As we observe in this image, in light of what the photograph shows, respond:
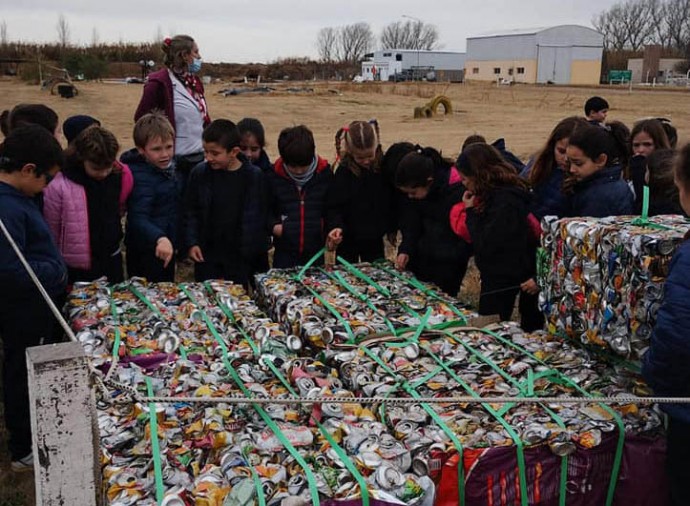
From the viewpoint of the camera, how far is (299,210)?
520 centimetres

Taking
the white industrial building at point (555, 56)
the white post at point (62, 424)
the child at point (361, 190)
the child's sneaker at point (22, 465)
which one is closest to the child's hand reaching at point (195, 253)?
the child at point (361, 190)

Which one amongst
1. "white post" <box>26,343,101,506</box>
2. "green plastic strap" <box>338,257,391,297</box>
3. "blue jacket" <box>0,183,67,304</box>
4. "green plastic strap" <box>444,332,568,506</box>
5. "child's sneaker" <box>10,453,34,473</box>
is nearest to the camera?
"white post" <box>26,343,101,506</box>

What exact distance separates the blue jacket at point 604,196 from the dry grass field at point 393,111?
12.0 meters

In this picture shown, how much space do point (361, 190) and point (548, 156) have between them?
51.4 inches

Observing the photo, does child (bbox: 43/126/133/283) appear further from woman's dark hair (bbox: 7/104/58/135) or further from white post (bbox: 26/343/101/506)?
white post (bbox: 26/343/101/506)

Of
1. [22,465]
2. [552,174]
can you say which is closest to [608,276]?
[552,174]

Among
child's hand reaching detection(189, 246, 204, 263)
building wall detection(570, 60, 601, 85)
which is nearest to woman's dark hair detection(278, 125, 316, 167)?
child's hand reaching detection(189, 246, 204, 263)

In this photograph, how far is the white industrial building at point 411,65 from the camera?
218 feet

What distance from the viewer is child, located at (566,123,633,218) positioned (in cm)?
405

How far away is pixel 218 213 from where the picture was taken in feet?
16.4

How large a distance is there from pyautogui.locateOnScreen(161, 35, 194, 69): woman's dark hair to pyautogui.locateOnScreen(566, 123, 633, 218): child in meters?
3.05

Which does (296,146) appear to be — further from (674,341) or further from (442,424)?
(674,341)

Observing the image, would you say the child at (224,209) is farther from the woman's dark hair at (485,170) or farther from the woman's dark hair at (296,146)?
the woman's dark hair at (485,170)

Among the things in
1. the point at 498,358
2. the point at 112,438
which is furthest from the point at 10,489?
the point at 498,358
